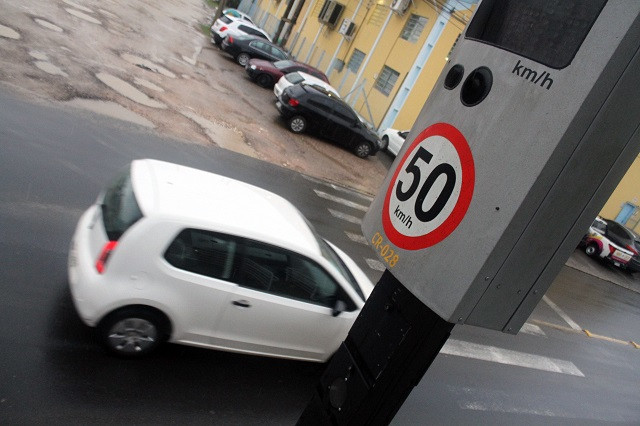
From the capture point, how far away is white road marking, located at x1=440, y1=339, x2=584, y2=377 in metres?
8.14

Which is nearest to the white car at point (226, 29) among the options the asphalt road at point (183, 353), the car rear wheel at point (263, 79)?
the car rear wheel at point (263, 79)

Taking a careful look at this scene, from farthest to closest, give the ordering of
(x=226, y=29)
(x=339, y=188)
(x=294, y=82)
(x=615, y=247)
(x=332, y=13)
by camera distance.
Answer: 1. (x=332, y=13)
2. (x=226, y=29)
3. (x=615, y=247)
4. (x=294, y=82)
5. (x=339, y=188)

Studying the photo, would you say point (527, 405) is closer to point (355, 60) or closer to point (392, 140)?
point (392, 140)

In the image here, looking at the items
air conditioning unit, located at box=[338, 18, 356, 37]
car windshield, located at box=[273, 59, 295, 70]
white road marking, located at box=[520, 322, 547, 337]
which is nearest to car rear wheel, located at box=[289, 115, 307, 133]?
car windshield, located at box=[273, 59, 295, 70]

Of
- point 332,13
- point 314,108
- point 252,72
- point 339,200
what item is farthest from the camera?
point 332,13

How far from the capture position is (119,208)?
464 centimetres

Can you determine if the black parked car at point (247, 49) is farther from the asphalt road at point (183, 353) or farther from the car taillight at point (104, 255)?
the car taillight at point (104, 255)

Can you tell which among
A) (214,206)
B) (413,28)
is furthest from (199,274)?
(413,28)

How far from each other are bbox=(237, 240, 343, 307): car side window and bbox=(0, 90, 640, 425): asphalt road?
3.72ft

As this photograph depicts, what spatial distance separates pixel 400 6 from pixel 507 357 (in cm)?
2000

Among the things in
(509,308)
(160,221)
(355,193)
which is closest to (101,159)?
(160,221)

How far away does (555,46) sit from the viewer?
1.62 m

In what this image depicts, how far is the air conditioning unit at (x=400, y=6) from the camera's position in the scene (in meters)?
23.6

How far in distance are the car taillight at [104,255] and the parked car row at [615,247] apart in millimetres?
19626
